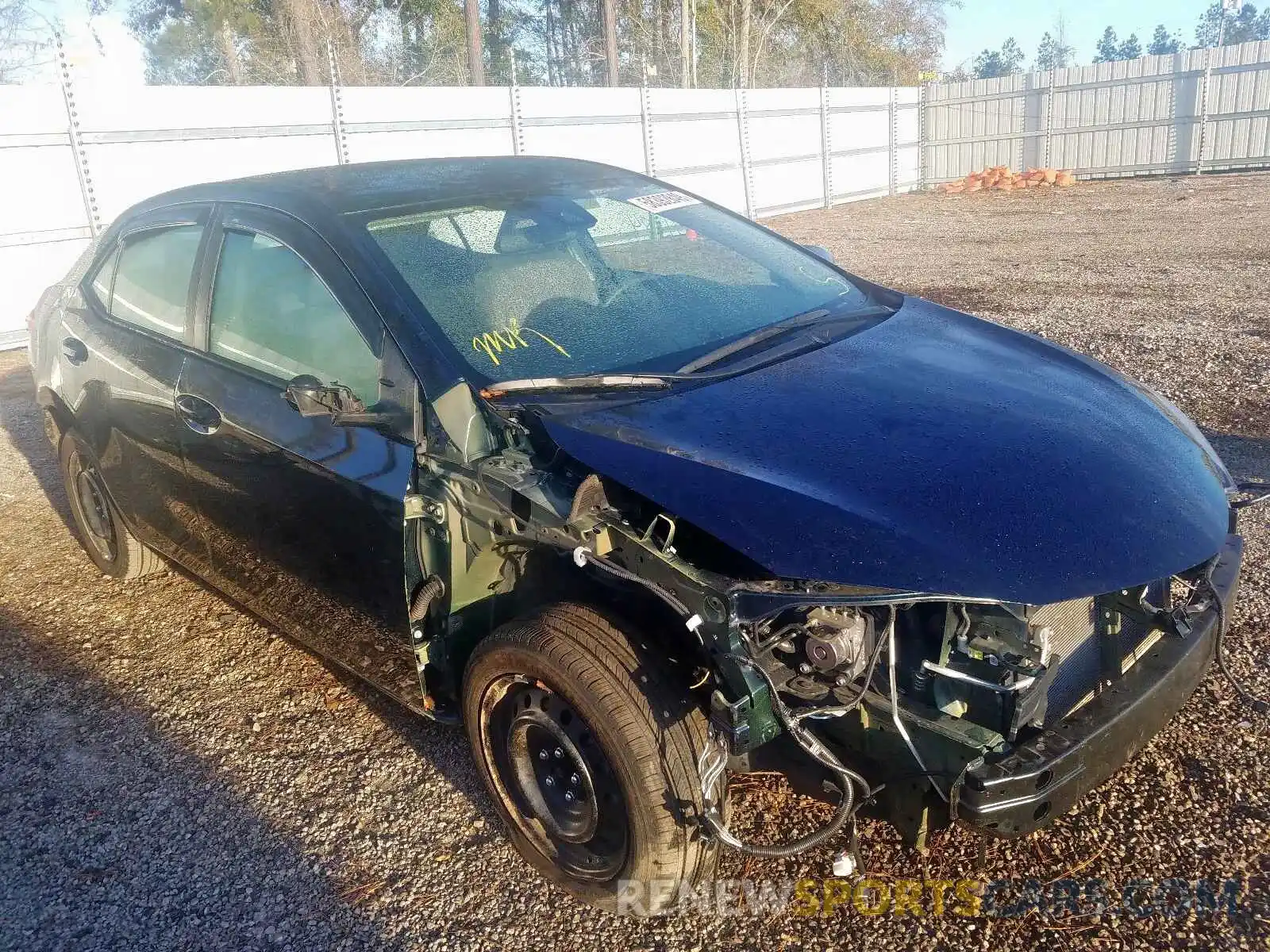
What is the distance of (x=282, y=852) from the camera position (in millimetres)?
2795

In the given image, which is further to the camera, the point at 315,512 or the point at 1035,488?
the point at 315,512

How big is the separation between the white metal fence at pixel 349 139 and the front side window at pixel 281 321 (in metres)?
8.39

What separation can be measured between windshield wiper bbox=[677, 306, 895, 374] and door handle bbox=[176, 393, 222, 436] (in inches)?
61.4

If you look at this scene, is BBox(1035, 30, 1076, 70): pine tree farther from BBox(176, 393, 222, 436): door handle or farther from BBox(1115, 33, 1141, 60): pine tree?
BBox(176, 393, 222, 436): door handle

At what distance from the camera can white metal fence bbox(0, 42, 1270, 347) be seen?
33.7ft

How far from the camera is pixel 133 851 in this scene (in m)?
2.85

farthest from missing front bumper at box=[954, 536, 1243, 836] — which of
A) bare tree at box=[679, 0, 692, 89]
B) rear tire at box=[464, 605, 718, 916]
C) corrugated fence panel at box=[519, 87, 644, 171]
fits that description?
bare tree at box=[679, 0, 692, 89]

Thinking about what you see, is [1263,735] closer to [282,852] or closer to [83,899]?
[282,852]

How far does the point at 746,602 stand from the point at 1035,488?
0.73 meters

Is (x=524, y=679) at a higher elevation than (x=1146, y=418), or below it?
below

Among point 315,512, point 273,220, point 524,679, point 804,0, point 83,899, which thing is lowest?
point 83,899

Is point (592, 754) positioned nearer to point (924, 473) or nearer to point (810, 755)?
point (810, 755)

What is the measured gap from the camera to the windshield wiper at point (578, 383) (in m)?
2.63

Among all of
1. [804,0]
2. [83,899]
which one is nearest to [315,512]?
[83,899]
